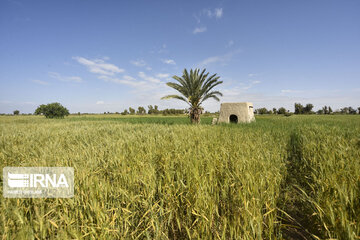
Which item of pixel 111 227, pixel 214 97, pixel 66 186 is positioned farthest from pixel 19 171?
pixel 214 97

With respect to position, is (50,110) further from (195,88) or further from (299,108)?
(299,108)

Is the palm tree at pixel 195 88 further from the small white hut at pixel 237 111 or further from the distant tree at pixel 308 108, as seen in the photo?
the distant tree at pixel 308 108

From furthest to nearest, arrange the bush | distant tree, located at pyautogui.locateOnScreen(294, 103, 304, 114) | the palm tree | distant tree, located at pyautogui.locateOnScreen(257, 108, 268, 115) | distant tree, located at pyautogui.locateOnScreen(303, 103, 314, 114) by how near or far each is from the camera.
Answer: distant tree, located at pyautogui.locateOnScreen(257, 108, 268, 115) → distant tree, located at pyautogui.locateOnScreen(294, 103, 304, 114) → distant tree, located at pyautogui.locateOnScreen(303, 103, 314, 114) → the bush → the palm tree

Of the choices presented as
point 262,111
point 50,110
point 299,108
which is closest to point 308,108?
point 299,108

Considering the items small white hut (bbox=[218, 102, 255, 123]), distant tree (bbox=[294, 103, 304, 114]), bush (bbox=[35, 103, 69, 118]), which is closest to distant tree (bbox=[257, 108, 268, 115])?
distant tree (bbox=[294, 103, 304, 114])

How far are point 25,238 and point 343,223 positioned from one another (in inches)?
107

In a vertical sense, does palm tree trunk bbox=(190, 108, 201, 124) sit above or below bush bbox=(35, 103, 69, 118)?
below

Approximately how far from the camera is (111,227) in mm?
1372

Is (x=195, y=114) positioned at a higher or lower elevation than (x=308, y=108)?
lower

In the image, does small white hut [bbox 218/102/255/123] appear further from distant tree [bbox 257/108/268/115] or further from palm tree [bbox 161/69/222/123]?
distant tree [bbox 257/108/268/115]

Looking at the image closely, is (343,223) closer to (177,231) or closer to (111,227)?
(177,231)

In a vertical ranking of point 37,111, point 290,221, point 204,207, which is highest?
point 37,111

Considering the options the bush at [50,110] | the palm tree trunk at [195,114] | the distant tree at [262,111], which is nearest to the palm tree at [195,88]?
the palm tree trunk at [195,114]

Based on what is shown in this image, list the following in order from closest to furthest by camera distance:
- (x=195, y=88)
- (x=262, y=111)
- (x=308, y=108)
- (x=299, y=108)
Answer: (x=195, y=88) → (x=308, y=108) → (x=299, y=108) → (x=262, y=111)
